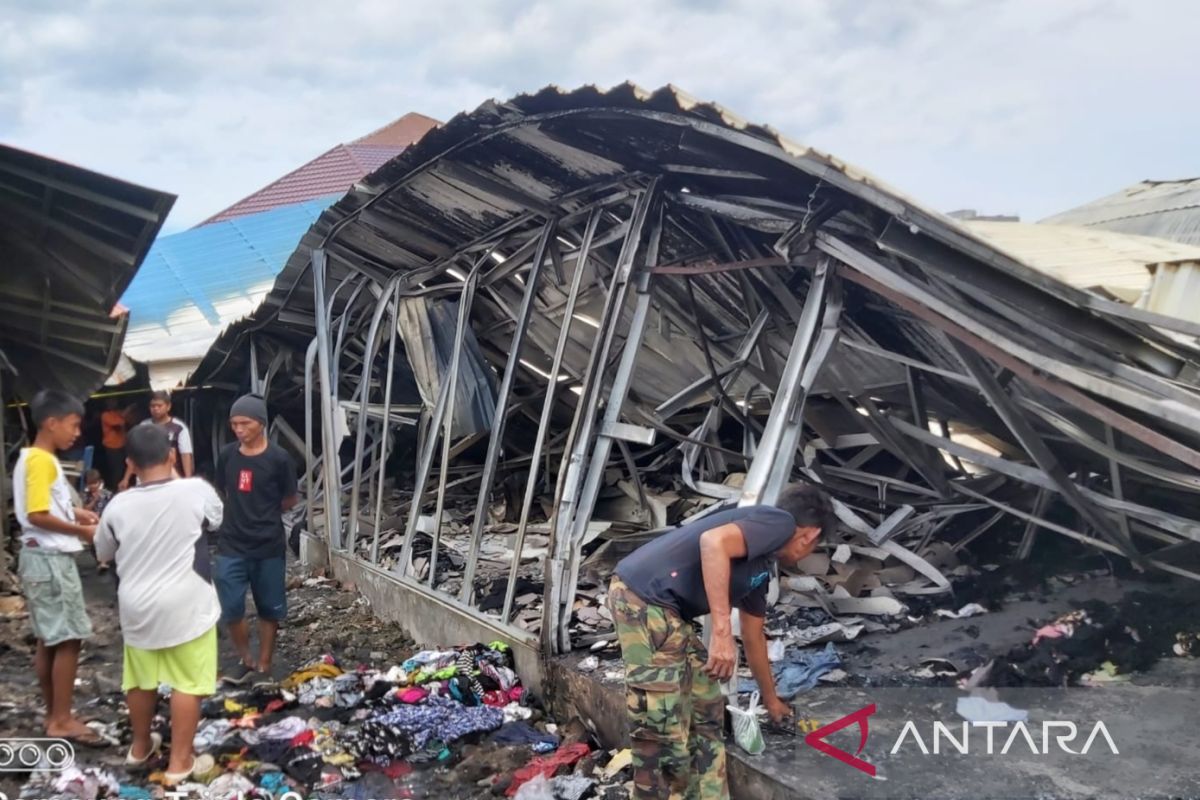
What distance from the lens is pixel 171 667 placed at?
3.80 meters

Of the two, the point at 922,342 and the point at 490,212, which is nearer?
the point at 922,342

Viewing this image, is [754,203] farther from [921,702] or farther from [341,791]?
[341,791]

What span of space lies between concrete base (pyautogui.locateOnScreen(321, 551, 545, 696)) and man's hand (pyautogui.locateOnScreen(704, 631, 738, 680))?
1.80m

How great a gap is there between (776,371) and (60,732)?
4.50 m

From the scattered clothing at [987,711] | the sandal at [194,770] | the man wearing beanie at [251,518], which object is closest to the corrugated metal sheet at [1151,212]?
the scattered clothing at [987,711]

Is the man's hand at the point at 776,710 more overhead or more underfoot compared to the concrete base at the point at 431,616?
more overhead

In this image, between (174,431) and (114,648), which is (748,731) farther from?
(174,431)

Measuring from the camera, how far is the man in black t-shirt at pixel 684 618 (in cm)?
312

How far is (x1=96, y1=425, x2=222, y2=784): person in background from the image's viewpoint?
145 inches

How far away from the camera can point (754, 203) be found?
4.13 m

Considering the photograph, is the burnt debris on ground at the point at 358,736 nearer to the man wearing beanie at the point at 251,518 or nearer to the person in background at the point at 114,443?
the man wearing beanie at the point at 251,518

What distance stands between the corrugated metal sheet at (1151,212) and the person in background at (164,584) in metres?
5.96

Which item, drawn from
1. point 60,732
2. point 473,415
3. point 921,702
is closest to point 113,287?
point 473,415

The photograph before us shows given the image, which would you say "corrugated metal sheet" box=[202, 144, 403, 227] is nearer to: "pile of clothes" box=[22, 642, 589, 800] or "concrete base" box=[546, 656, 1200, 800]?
"pile of clothes" box=[22, 642, 589, 800]
